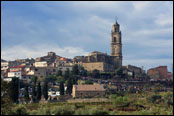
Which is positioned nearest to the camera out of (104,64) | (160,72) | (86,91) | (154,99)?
(154,99)

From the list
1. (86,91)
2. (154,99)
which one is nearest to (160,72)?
(86,91)

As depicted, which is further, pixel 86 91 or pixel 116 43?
pixel 116 43

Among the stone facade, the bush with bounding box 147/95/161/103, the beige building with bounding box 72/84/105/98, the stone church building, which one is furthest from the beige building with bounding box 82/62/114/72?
the bush with bounding box 147/95/161/103

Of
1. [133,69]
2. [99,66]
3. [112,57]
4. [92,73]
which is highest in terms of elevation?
[112,57]

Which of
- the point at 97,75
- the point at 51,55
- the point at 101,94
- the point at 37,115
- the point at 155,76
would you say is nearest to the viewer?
the point at 37,115

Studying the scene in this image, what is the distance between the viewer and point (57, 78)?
70.2m

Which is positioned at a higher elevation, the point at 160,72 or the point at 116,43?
the point at 116,43

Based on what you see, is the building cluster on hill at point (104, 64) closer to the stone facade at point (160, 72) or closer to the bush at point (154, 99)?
the stone facade at point (160, 72)

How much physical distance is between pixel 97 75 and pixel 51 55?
34225mm

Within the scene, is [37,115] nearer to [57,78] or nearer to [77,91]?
[77,91]

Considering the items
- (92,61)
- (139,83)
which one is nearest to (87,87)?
(139,83)

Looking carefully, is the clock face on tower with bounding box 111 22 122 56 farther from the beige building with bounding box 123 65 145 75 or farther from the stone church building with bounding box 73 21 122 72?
the beige building with bounding box 123 65 145 75

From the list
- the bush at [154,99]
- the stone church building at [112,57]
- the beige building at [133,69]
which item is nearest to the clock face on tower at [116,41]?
the stone church building at [112,57]

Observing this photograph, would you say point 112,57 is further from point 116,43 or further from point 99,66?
point 99,66
